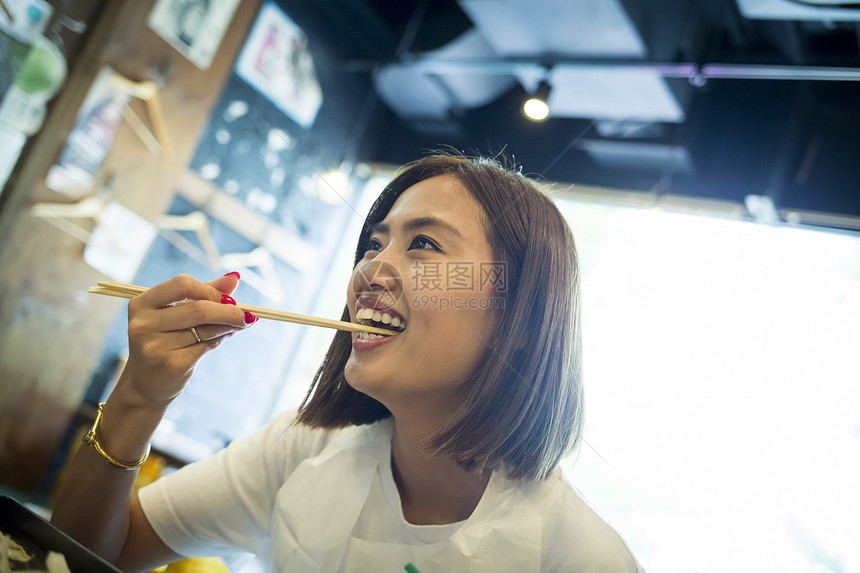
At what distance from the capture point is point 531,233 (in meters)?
0.97

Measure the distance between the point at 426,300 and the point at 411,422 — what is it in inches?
9.6

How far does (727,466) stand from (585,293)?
0.41m

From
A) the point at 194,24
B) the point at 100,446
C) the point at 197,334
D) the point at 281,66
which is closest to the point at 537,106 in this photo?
the point at 197,334

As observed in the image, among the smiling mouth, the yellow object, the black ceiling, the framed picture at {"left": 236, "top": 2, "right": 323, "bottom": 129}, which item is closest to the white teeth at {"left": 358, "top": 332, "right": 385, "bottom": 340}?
the smiling mouth

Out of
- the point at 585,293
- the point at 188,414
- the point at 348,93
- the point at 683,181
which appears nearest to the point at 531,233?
→ the point at 585,293

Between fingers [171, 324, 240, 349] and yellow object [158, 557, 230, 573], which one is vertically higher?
fingers [171, 324, 240, 349]

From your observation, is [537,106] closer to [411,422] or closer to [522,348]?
[522,348]

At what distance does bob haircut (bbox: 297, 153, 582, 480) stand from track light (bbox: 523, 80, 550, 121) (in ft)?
0.43

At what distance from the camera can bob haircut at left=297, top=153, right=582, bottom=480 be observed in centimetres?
94

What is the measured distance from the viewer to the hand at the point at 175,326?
2.56 ft

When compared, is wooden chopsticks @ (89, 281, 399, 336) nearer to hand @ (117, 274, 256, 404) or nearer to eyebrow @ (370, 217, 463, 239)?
hand @ (117, 274, 256, 404)

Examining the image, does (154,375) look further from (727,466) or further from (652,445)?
(727,466)

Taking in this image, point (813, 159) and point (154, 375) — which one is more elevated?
point (813, 159)

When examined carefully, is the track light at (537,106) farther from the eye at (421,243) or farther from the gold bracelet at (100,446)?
the gold bracelet at (100,446)
